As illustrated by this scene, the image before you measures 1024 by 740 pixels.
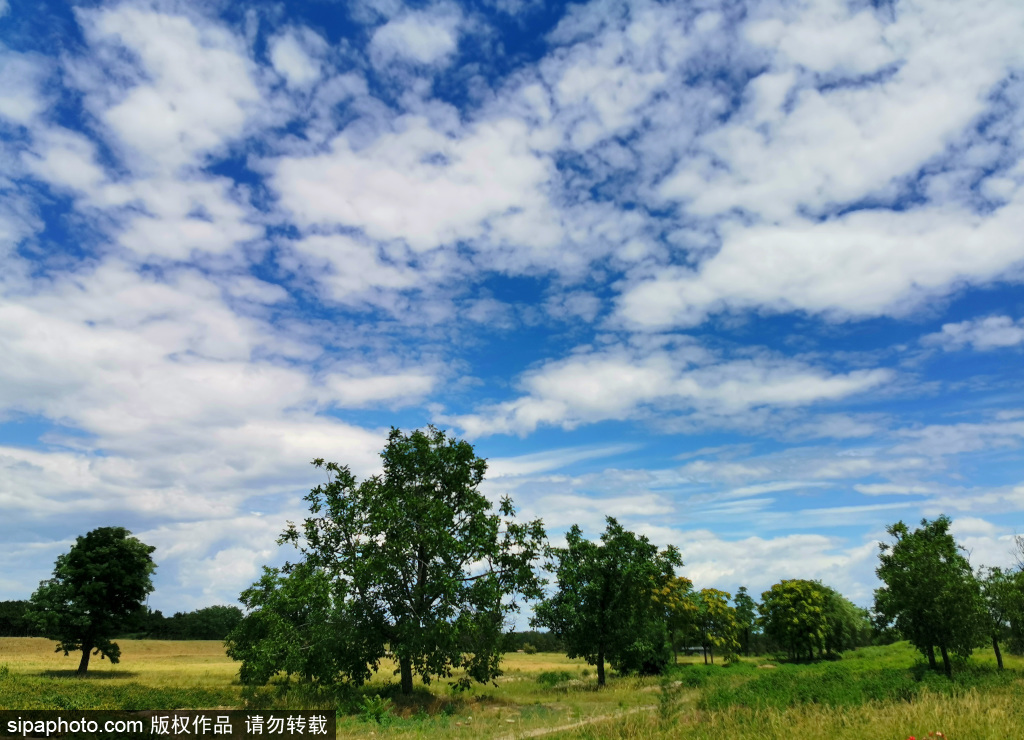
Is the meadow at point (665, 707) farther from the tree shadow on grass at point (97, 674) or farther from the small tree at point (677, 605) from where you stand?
the small tree at point (677, 605)

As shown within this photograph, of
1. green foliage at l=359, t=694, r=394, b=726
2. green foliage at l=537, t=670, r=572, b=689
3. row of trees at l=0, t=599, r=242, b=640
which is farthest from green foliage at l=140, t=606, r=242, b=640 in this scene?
green foliage at l=359, t=694, r=394, b=726

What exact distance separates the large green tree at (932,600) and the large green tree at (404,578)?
78.4ft

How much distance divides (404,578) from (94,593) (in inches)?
1371

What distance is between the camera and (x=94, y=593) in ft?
158

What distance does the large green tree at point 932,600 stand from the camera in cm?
3478

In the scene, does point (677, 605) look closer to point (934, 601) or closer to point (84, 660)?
point (934, 601)

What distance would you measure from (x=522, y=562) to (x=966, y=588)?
2720 centimetres

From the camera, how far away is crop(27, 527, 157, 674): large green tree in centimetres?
4756

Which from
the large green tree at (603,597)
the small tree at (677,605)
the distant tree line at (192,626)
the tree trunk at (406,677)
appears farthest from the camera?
the distant tree line at (192,626)

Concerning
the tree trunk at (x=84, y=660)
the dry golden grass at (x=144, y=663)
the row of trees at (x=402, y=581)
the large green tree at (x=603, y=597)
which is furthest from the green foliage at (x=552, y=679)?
the tree trunk at (x=84, y=660)

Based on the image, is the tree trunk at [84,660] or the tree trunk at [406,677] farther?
the tree trunk at [84,660]

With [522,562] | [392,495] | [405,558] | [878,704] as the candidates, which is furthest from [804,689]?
[392,495]

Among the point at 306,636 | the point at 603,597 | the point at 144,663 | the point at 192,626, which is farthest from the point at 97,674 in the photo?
the point at 192,626

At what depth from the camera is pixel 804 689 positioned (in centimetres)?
2261
